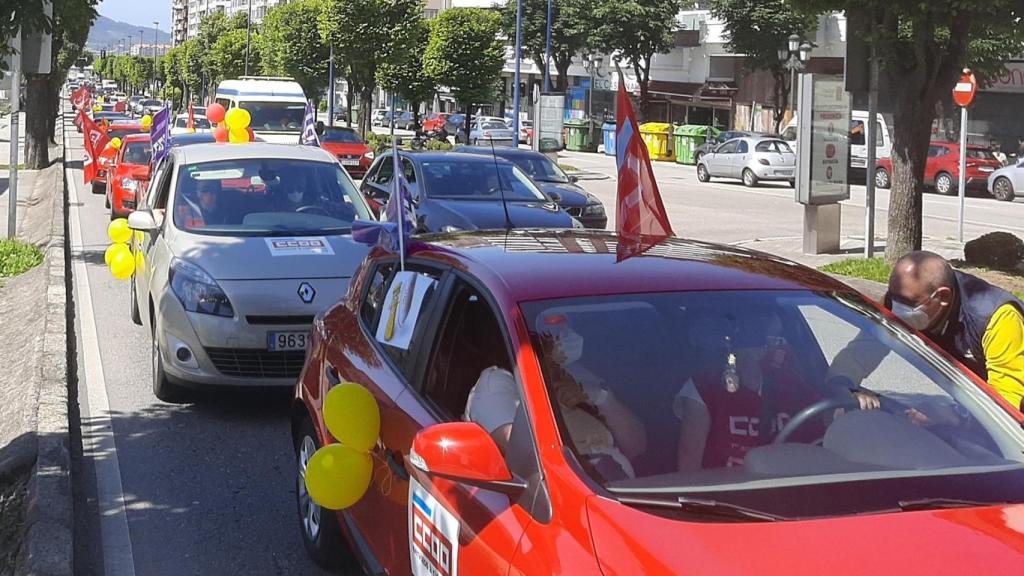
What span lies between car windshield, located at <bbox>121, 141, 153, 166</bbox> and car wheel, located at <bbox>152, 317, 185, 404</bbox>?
15745mm

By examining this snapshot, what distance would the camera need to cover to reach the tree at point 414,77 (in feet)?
166

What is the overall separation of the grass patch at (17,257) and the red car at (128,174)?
2778mm

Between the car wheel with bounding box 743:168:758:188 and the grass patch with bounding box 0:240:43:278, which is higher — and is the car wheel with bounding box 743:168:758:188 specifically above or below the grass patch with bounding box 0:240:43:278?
above

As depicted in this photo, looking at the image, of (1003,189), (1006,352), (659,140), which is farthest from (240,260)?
(659,140)

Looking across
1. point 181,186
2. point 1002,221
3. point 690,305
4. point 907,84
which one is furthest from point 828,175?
point 690,305

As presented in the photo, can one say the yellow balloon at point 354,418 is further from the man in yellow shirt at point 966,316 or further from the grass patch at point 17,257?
the grass patch at point 17,257

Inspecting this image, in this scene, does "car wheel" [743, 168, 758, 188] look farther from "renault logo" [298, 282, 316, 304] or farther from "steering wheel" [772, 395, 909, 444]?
"steering wheel" [772, 395, 909, 444]

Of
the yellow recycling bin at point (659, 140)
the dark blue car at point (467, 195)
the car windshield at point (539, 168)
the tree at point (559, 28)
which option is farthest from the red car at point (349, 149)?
the tree at point (559, 28)

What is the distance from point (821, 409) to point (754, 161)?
109 feet

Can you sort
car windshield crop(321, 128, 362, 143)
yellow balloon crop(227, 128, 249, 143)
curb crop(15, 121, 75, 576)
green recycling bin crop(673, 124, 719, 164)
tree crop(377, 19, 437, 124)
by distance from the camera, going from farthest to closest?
1. tree crop(377, 19, 437, 124)
2. green recycling bin crop(673, 124, 719, 164)
3. car windshield crop(321, 128, 362, 143)
4. yellow balloon crop(227, 128, 249, 143)
5. curb crop(15, 121, 75, 576)

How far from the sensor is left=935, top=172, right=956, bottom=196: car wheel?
110 ft

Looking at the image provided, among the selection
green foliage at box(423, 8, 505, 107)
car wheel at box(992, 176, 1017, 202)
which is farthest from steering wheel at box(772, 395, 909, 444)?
green foliage at box(423, 8, 505, 107)

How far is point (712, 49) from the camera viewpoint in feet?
203

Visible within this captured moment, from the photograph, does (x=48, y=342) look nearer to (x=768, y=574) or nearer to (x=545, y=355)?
(x=545, y=355)
